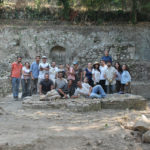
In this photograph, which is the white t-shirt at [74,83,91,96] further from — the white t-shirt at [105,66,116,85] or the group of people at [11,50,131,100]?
the white t-shirt at [105,66,116,85]

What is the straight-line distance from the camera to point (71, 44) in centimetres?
1717

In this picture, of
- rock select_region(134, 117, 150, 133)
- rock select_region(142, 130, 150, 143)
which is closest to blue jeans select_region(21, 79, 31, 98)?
rock select_region(134, 117, 150, 133)

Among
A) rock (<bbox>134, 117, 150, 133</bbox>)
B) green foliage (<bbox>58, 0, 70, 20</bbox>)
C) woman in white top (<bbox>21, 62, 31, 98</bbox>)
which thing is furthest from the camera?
green foliage (<bbox>58, 0, 70, 20</bbox>)

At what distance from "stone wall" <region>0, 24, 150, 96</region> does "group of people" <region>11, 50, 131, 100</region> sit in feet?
20.6

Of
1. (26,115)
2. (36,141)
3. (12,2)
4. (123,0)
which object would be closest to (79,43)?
(123,0)

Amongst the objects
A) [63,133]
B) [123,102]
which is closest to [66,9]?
[123,102]

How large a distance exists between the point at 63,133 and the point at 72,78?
450 cm

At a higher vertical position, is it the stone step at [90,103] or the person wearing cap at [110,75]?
the person wearing cap at [110,75]

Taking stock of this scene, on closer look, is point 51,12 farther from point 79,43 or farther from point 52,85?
point 52,85

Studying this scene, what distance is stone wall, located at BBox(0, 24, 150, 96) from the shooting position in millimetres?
16812

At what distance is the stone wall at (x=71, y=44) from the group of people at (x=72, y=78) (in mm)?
6281

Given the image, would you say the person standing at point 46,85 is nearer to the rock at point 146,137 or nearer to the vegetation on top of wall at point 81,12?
the rock at point 146,137

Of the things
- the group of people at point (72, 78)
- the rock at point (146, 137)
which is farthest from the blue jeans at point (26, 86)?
the rock at point (146, 137)

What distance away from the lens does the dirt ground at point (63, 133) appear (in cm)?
452
